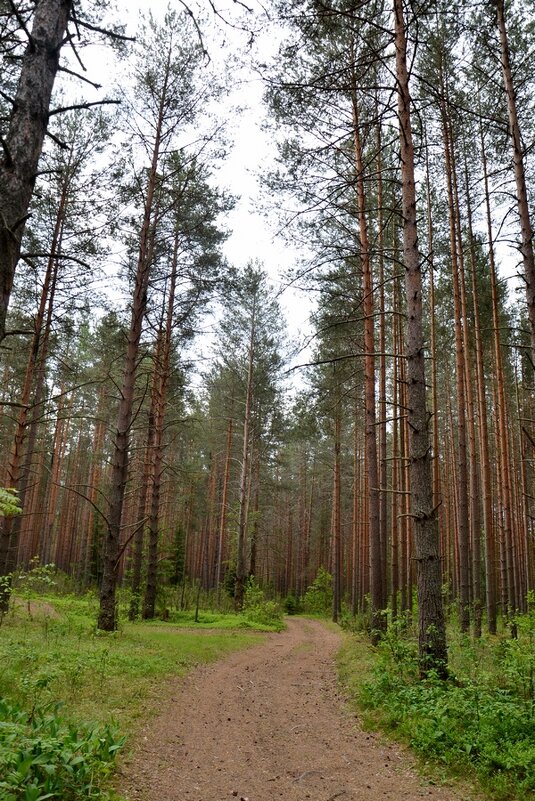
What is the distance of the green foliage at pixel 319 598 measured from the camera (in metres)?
30.9

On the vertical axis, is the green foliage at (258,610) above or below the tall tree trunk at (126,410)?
below

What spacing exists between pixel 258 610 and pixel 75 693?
1472 centimetres

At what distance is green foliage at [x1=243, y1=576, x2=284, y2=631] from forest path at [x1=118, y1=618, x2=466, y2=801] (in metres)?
11.4

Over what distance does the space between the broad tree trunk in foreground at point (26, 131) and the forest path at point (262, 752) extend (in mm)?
3974

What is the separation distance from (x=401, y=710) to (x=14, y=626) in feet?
29.6

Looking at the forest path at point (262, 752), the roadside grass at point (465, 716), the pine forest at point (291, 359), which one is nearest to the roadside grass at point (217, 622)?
the pine forest at point (291, 359)

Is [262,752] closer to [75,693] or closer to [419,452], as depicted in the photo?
[75,693]

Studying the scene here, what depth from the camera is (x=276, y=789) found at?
408 cm

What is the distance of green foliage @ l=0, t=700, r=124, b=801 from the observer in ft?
9.34

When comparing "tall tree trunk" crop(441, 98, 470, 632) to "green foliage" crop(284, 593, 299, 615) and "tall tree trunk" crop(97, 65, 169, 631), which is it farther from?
"green foliage" crop(284, 593, 299, 615)

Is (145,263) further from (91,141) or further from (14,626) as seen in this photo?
(14,626)

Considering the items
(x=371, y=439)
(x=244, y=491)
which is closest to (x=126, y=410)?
(x=371, y=439)

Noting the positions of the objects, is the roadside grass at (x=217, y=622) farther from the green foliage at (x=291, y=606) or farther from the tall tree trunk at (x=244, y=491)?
the green foliage at (x=291, y=606)

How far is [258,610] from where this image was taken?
63.8 feet
